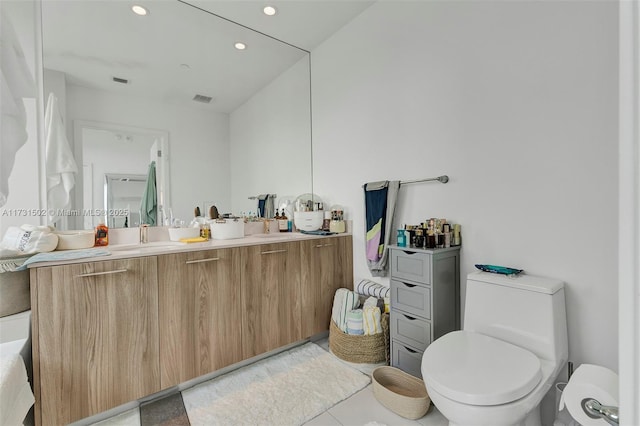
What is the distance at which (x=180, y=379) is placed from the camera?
167 centimetres

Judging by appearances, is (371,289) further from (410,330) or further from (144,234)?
(144,234)

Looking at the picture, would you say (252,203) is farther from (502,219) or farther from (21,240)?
(502,219)

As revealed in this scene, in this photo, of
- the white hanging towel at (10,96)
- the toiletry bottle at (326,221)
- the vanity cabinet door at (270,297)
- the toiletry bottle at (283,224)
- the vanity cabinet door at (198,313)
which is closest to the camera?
the white hanging towel at (10,96)

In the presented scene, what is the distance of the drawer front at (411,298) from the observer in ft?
5.53

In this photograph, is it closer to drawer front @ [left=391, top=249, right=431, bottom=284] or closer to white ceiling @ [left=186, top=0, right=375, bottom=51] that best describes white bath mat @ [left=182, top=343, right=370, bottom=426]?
drawer front @ [left=391, top=249, right=431, bottom=284]

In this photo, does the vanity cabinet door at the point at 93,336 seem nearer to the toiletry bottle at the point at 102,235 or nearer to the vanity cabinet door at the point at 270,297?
the toiletry bottle at the point at 102,235

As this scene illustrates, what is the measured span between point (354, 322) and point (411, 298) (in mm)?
485

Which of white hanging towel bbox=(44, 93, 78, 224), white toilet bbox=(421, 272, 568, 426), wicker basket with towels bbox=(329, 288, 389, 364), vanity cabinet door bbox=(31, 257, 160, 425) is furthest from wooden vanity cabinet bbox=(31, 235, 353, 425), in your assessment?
white toilet bbox=(421, 272, 568, 426)

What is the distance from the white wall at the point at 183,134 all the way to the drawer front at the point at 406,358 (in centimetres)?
167

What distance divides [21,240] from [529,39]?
8.89 feet

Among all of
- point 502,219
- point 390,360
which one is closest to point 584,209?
point 502,219

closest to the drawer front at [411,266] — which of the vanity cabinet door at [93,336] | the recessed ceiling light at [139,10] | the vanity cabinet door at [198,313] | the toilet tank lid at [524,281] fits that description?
the toilet tank lid at [524,281]

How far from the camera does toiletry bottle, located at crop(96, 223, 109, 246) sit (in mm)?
1776

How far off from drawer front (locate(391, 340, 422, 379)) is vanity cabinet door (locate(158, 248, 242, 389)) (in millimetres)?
1006
